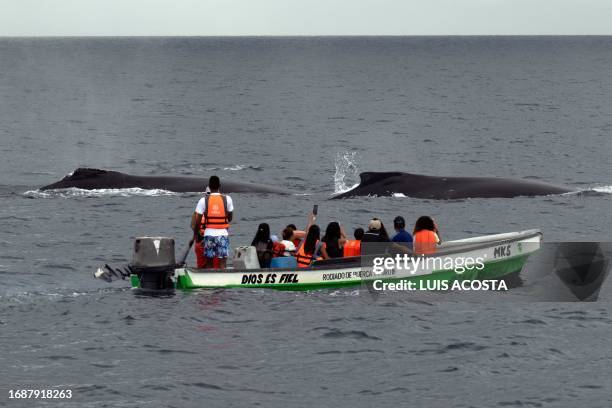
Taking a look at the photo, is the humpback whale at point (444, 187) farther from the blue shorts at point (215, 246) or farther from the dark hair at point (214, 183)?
the dark hair at point (214, 183)

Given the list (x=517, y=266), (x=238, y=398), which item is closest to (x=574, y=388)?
(x=238, y=398)

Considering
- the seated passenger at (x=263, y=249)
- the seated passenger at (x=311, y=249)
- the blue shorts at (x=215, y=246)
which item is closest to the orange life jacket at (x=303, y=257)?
the seated passenger at (x=311, y=249)

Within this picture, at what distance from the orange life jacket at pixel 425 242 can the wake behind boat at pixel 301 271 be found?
14cm

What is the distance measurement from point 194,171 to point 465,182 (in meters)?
19.5

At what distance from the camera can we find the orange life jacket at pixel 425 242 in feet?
93.6

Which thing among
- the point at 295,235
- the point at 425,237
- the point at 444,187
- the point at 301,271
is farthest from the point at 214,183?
the point at 444,187

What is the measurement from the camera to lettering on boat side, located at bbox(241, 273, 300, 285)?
93.9ft

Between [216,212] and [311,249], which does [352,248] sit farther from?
[216,212]

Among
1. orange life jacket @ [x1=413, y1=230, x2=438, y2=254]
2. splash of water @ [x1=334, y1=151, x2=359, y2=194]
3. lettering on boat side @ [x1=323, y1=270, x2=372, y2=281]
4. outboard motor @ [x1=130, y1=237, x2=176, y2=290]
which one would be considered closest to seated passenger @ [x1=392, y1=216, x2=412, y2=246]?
orange life jacket @ [x1=413, y1=230, x2=438, y2=254]

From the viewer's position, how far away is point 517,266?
98.8ft

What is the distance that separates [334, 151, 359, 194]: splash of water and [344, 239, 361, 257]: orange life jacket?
2319 cm

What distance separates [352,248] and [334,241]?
17.9 inches

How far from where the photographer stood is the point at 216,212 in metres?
28.4

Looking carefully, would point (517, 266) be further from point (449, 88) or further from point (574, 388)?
point (449, 88)
